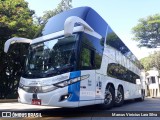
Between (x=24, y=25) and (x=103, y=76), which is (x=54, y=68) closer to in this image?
(x=103, y=76)

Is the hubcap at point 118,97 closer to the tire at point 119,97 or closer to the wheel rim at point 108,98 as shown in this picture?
the tire at point 119,97

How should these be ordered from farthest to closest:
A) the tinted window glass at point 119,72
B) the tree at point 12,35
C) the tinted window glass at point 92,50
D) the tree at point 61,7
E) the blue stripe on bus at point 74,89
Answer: the tree at point 61,7, the tree at point 12,35, the tinted window glass at point 119,72, the tinted window glass at point 92,50, the blue stripe on bus at point 74,89

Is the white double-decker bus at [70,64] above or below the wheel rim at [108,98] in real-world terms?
above

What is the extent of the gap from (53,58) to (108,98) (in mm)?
3125

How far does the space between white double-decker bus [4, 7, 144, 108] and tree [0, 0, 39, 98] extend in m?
9.53

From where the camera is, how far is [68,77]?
7.39 meters

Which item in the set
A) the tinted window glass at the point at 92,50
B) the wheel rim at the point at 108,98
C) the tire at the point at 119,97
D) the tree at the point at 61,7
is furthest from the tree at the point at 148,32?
the tinted window glass at the point at 92,50

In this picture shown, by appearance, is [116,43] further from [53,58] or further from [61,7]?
[61,7]

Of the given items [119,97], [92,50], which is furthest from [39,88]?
[119,97]

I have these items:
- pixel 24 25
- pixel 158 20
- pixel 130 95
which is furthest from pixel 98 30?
pixel 158 20

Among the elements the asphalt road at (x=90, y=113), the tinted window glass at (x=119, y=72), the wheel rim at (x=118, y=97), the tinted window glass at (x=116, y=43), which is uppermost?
the tinted window glass at (x=116, y=43)

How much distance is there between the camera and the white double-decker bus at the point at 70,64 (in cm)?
737

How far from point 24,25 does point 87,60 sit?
39.3ft

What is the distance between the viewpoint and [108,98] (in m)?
9.84
